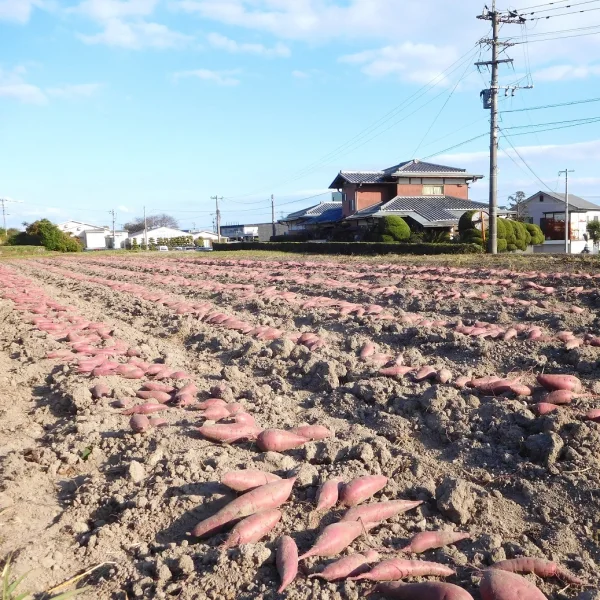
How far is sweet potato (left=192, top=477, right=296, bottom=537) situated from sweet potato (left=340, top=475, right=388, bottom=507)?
0.22 meters

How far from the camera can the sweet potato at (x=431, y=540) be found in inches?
82.4

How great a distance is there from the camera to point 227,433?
2977mm

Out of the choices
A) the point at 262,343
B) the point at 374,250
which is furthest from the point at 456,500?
the point at 374,250

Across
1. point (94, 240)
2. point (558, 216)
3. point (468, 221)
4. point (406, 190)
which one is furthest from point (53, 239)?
point (94, 240)

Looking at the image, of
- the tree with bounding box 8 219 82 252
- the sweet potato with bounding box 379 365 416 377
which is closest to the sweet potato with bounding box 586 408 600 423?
the sweet potato with bounding box 379 365 416 377

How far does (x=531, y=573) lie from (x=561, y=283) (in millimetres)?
7923

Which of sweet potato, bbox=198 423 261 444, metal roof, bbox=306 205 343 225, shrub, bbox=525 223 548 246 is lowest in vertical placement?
sweet potato, bbox=198 423 261 444

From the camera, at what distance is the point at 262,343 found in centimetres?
515

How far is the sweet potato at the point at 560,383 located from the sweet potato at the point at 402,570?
190 cm

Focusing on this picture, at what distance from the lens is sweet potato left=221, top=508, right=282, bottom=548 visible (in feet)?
6.86

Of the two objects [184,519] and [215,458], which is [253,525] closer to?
[184,519]

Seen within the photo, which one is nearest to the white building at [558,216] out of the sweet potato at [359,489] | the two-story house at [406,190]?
the two-story house at [406,190]

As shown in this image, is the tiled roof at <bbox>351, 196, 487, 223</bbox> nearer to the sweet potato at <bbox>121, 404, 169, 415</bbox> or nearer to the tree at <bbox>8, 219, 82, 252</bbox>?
the tree at <bbox>8, 219, 82, 252</bbox>

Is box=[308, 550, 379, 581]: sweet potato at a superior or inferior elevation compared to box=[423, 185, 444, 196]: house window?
inferior
